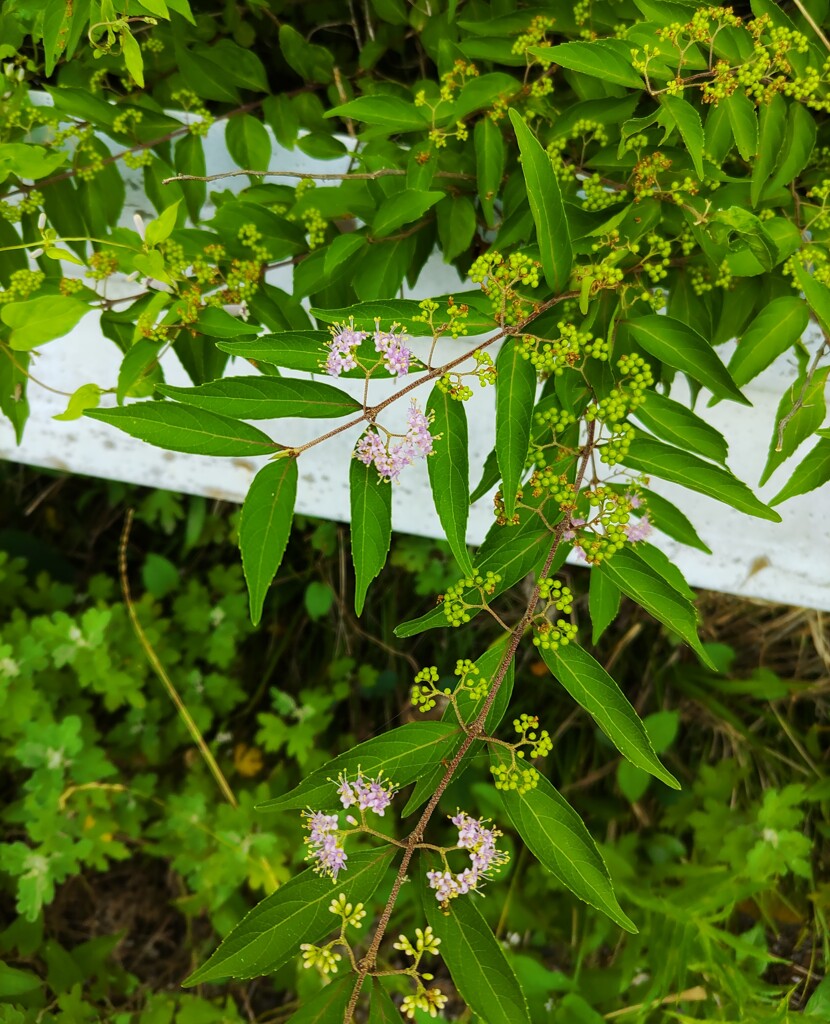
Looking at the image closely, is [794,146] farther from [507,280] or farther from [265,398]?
[265,398]

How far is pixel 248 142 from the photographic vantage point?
1.13 meters

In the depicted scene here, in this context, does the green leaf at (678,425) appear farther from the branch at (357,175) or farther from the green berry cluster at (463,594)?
the branch at (357,175)

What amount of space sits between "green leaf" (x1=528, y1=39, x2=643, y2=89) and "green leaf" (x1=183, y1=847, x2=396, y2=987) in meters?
0.76

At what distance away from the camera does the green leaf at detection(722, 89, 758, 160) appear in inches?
30.8

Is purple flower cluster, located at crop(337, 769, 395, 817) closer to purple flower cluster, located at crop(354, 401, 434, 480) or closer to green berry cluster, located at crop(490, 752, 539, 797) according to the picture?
green berry cluster, located at crop(490, 752, 539, 797)

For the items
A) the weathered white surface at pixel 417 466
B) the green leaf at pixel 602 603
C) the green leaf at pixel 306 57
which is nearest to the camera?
the green leaf at pixel 602 603

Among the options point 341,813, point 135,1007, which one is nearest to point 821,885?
point 341,813

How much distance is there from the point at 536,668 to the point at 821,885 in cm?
73

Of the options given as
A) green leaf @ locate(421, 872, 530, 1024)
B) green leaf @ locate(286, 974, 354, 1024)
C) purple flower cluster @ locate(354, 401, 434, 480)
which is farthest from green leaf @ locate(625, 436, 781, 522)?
green leaf @ locate(286, 974, 354, 1024)

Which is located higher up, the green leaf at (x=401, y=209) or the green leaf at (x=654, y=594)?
the green leaf at (x=401, y=209)

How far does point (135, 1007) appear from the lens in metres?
1.76

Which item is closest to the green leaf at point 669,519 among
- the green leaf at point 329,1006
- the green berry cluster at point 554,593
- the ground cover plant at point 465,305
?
the ground cover plant at point 465,305

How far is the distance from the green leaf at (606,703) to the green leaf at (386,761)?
0.12 m

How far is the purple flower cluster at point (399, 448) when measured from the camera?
0.68 m
